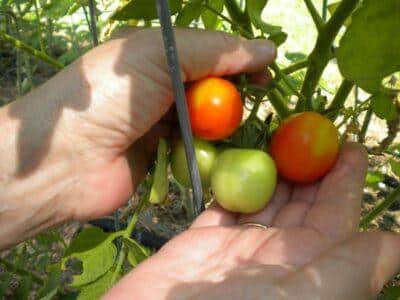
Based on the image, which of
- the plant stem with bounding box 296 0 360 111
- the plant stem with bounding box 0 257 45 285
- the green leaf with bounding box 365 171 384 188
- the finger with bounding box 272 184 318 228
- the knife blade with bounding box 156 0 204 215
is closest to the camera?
the knife blade with bounding box 156 0 204 215

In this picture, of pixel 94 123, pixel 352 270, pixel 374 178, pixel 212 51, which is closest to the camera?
pixel 352 270

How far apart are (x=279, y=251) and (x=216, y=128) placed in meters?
0.25

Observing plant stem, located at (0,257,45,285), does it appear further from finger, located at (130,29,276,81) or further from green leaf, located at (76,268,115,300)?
finger, located at (130,29,276,81)

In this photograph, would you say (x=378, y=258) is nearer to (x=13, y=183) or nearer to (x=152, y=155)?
(x=152, y=155)

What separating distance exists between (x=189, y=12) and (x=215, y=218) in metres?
0.40

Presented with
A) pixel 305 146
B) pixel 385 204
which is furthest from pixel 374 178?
pixel 305 146

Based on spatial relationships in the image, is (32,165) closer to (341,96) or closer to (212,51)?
(212,51)

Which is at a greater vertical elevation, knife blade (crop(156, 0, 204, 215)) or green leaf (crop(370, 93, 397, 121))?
knife blade (crop(156, 0, 204, 215))

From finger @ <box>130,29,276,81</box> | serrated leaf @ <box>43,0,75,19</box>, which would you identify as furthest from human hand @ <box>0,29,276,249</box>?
serrated leaf @ <box>43,0,75,19</box>

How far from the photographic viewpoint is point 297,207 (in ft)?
3.91

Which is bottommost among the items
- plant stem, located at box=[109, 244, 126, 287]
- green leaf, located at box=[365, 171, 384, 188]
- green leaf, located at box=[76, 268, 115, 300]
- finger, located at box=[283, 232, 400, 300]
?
green leaf, located at box=[365, 171, 384, 188]

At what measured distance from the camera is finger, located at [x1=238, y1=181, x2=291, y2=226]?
1.20 m

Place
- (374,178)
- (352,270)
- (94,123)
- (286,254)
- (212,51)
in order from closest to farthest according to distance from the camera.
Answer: (352,270) → (286,254) → (212,51) → (94,123) → (374,178)

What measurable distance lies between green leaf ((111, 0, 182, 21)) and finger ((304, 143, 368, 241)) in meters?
0.44
